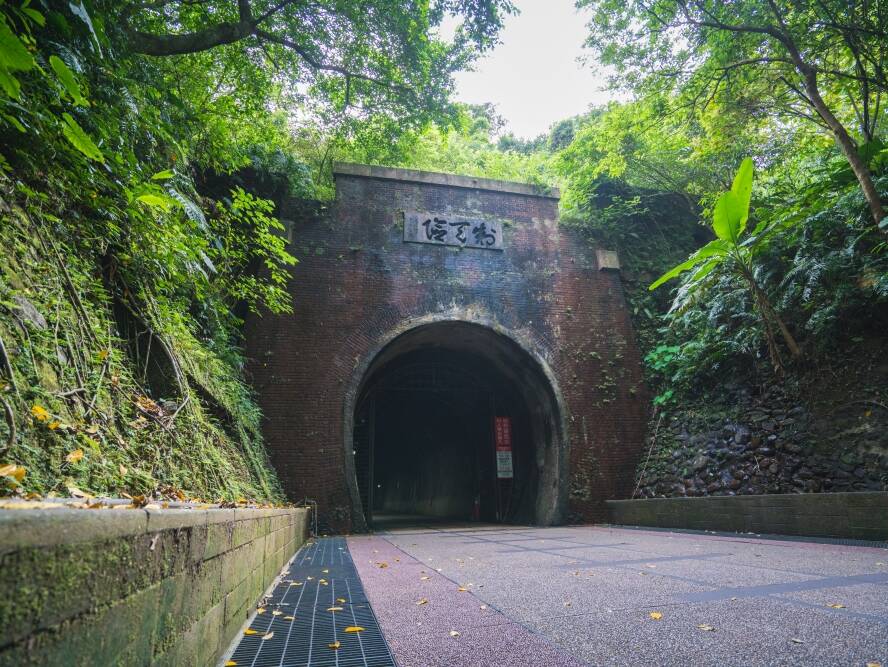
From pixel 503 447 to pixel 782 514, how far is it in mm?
5823

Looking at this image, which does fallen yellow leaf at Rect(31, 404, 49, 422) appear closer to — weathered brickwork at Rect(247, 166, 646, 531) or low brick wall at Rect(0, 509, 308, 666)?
low brick wall at Rect(0, 509, 308, 666)

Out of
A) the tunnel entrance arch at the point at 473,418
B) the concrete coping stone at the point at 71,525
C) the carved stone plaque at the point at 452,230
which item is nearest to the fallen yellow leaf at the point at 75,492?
the concrete coping stone at the point at 71,525

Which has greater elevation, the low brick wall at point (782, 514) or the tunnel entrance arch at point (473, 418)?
the tunnel entrance arch at point (473, 418)

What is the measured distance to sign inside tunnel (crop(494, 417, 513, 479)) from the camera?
10578mm

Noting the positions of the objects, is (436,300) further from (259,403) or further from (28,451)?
(28,451)

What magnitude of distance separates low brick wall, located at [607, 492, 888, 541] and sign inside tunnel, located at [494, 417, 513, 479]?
3.23 metres

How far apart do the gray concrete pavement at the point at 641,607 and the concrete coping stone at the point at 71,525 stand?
1.21 meters

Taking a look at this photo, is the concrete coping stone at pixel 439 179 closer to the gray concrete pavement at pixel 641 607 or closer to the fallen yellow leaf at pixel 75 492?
the gray concrete pavement at pixel 641 607

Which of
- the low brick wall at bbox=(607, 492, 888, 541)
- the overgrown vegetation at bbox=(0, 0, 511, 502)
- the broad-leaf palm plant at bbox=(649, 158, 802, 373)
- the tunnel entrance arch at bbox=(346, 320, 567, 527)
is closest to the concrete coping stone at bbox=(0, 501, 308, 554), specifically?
the overgrown vegetation at bbox=(0, 0, 511, 502)

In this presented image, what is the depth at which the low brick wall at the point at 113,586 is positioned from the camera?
2.08 ft

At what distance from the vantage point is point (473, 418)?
1342 centimetres

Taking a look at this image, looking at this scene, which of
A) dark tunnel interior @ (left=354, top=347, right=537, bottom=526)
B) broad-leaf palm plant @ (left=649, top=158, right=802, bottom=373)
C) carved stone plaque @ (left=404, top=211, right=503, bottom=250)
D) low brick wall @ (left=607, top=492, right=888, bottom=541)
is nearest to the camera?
low brick wall @ (left=607, top=492, right=888, bottom=541)

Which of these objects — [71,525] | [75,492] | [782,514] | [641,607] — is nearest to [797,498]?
[782,514]

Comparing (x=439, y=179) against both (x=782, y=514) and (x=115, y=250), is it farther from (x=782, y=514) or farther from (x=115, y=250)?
(x=782, y=514)
